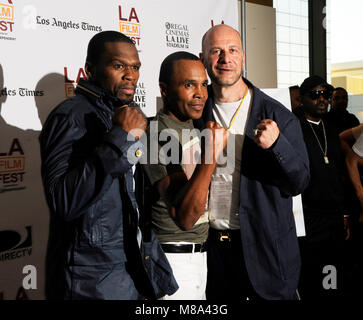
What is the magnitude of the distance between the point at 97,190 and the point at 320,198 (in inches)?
84.2

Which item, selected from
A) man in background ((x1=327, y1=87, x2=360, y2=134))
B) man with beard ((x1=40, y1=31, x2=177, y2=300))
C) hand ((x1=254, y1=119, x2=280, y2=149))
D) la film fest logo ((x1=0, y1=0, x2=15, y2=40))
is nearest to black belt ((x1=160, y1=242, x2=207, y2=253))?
man with beard ((x1=40, y1=31, x2=177, y2=300))

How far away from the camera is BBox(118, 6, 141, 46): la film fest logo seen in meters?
2.92

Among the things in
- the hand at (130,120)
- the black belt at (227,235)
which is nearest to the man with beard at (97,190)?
the hand at (130,120)

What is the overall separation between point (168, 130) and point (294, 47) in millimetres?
8893

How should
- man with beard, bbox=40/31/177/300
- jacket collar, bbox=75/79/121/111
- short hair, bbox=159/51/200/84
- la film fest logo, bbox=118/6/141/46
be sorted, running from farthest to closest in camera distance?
la film fest logo, bbox=118/6/141/46 → short hair, bbox=159/51/200/84 → jacket collar, bbox=75/79/121/111 → man with beard, bbox=40/31/177/300

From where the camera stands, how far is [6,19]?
2.42 metres

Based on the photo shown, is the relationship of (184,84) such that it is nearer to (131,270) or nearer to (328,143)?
(131,270)

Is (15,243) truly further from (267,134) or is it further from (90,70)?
(267,134)

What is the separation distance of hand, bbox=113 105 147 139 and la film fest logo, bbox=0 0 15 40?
1337mm

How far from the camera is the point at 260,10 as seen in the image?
171 inches

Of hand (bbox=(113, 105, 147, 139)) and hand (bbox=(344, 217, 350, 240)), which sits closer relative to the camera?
hand (bbox=(113, 105, 147, 139))

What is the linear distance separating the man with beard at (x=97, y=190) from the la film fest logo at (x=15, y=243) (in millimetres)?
990

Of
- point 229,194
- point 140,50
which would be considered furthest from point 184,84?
point 140,50

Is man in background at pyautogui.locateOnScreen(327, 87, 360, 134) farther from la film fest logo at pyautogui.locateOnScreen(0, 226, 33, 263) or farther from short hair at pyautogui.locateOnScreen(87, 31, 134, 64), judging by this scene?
short hair at pyautogui.locateOnScreen(87, 31, 134, 64)
